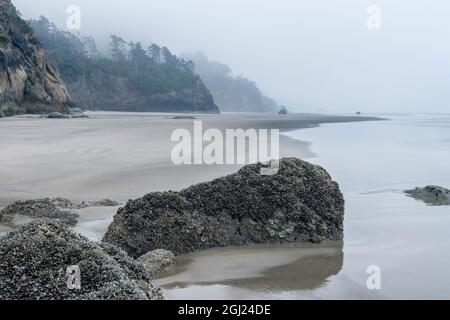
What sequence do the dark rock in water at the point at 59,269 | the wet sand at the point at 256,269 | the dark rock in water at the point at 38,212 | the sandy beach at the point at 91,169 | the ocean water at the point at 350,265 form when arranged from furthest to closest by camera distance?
the sandy beach at the point at 91,169 → the dark rock in water at the point at 38,212 → the wet sand at the point at 256,269 → the ocean water at the point at 350,265 → the dark rock in water at the point at 59,269

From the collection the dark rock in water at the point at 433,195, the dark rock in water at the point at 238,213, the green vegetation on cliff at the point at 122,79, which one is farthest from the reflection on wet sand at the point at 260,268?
the green vegetation on cliff at the point at 122,79

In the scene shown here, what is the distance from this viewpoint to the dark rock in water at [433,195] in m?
9.91

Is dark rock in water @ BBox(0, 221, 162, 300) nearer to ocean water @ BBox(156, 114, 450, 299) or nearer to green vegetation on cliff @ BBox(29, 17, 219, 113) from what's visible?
ocean water @ BBox(156, 114, 450, 299)

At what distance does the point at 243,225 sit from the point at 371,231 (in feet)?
6.62

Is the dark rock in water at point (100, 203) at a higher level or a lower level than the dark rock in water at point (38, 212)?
lower

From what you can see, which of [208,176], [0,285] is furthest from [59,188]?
[0,285]

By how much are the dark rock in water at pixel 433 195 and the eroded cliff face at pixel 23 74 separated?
41.4m

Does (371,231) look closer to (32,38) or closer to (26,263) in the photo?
(26,263)

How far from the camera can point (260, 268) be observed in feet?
18.5

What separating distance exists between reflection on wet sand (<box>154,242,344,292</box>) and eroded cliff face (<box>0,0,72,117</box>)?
4322 centimetres

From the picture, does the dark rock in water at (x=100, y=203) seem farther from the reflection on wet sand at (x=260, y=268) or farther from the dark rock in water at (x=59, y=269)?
the dark rock in water at (x=59, y=269)

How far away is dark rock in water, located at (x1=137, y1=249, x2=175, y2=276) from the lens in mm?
5457

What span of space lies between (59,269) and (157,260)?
81.8 inches
